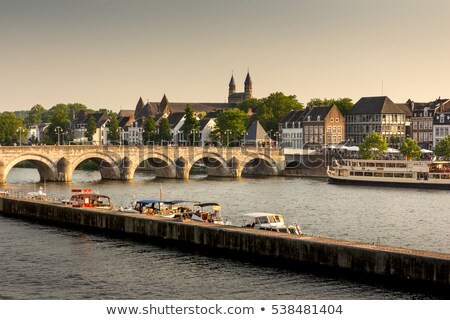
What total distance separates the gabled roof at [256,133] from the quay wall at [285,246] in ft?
344

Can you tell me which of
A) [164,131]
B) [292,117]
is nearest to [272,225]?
[292,117]

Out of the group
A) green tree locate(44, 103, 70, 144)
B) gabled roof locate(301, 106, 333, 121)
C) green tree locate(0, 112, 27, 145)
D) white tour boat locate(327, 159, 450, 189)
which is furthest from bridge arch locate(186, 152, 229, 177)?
green tree locate(0, 112, 27, 145)

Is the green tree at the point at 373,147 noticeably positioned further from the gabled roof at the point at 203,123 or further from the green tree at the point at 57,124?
the green tree at the point at 57,124

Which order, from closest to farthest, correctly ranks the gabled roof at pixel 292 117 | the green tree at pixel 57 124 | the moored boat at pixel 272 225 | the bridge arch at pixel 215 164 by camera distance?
the moored boat at pixel 272 225 → the bridge arch at pixel 215 164 → the gabled roof at pixel 292 117 → the green tree at pixel 57 124

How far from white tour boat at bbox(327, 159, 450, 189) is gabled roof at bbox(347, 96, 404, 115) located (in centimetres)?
4119

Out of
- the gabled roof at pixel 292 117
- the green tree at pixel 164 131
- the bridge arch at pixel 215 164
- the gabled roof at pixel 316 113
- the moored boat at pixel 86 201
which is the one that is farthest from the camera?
the green tree at pixel 164 131

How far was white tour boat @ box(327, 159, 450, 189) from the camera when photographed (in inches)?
4289

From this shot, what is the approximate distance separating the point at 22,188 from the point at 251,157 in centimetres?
5018

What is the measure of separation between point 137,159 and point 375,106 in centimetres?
5843

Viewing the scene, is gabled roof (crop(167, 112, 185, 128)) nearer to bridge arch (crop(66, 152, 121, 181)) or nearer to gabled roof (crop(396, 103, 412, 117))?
gabled roof (crop(396, 103, 412, 117))

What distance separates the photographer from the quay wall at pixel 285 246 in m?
36.6

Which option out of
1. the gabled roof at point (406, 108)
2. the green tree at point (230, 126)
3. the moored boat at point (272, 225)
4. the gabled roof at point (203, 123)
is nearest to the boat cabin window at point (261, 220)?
the moored boat at point (272, 225)
